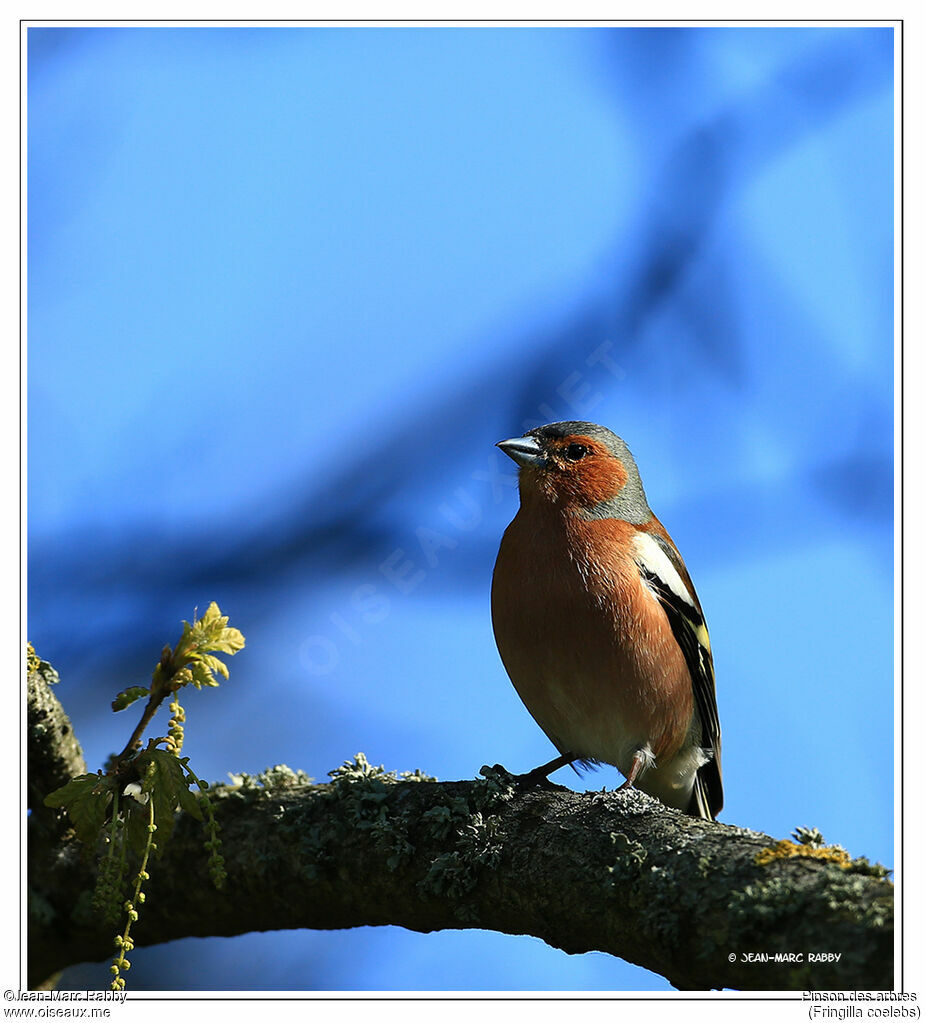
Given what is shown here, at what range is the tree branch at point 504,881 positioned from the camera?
2721 millimetres

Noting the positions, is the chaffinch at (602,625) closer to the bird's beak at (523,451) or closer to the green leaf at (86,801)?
the bird's beak at (523,451)

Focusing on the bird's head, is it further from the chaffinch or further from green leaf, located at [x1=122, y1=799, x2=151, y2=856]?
green leaf, located at [x1=122, y1=799, x2=151, y2=856]

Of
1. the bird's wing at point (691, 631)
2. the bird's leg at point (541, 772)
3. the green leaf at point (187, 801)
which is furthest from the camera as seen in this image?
the bird's wing at point (691, 631)

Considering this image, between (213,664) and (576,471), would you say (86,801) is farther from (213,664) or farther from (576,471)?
(576,471)

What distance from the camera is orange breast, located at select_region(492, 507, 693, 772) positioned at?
423 centimetres

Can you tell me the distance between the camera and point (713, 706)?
4.78 m

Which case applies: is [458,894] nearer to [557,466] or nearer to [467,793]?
[467,793]

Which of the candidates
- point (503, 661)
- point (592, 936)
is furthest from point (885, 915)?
point (503, 661)

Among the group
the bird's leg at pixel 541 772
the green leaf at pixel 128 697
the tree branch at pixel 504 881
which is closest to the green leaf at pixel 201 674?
the green leaf at pixel 128 697

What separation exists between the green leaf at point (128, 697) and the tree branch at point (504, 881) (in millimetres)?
911

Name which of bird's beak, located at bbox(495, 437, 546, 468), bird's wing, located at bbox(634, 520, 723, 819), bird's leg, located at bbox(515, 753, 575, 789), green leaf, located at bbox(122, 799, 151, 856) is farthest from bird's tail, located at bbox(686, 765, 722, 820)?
green leaf, located at bbox(122, 799, 151, 856)

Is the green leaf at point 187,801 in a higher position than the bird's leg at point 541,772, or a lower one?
lower

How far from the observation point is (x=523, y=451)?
4.78 m

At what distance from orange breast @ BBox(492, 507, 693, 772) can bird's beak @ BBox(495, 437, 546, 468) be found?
1.12 feet
